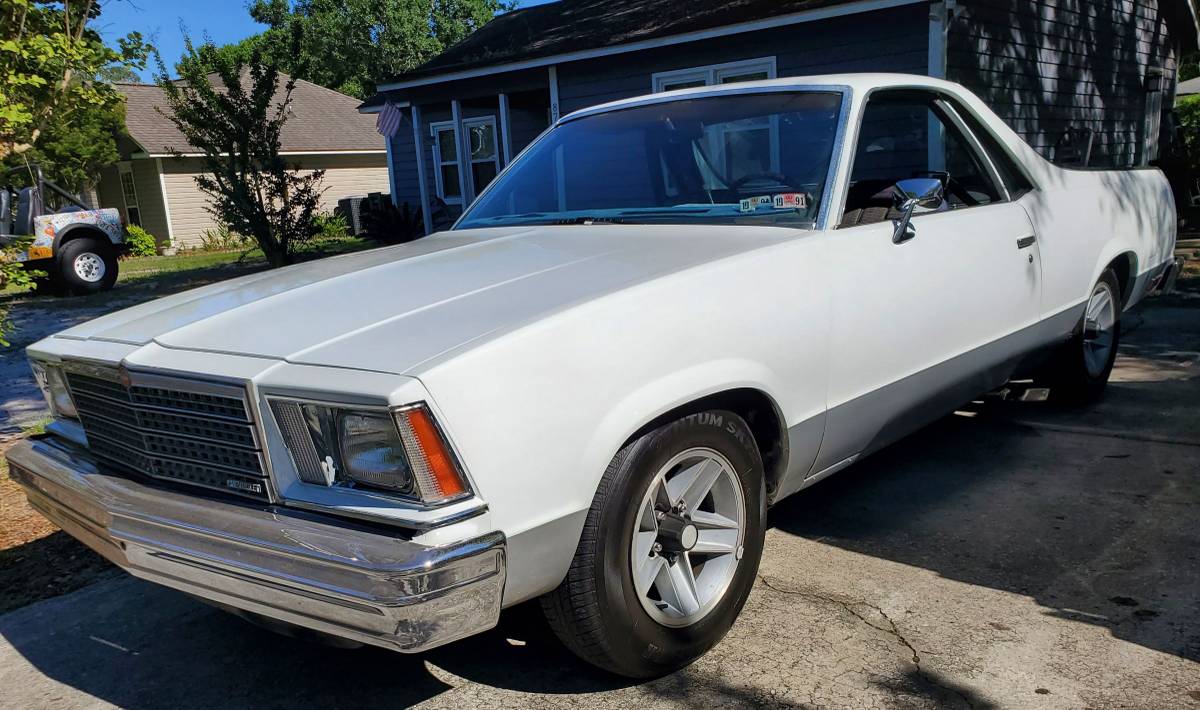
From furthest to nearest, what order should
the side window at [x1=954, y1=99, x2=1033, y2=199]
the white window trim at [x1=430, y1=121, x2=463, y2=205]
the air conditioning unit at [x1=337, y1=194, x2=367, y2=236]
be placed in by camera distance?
the air conditioning unit at [x1=337, y1=194, x2=367, y2=236], the white window trim at [x1=430, y1=121, x2=463, y2=205], the side window at [x1=954, y1=99, x2=1033, y2=199]

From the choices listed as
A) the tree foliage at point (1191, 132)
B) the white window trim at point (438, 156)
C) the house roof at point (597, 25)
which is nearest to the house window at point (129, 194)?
the house roof at point (597, 25)

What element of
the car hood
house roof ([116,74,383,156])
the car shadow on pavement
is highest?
house roof ([116,74,383,156])

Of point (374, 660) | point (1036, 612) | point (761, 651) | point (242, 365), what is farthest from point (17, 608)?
point (1036, 612)

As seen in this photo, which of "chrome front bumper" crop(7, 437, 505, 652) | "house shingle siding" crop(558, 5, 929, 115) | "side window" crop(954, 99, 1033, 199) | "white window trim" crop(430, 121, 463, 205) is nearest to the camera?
"chrome front bumper" crop(7, 437, 505, 652)

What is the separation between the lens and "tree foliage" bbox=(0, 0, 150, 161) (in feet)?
15.8

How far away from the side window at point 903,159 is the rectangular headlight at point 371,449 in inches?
72.2

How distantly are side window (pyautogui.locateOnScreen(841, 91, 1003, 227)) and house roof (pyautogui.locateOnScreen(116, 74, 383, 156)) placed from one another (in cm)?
2165

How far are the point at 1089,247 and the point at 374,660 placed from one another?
3.77m

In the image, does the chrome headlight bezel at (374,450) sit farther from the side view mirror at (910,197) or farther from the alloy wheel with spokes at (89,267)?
the alloy wheel with spokes at (89,267)

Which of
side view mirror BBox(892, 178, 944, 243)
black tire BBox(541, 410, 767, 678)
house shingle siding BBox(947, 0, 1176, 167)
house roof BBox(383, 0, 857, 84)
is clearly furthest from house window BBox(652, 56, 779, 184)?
house shingle siding BBox(947, 0, 1176, 167)

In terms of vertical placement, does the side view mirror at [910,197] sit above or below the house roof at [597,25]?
below

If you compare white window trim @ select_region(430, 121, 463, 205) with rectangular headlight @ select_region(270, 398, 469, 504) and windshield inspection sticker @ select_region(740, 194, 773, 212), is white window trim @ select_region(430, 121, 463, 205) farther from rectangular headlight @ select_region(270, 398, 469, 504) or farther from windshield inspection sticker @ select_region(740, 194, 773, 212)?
rectangular headlight @ select_region(270, 398, 469, 504)

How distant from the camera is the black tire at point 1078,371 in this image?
478 cm

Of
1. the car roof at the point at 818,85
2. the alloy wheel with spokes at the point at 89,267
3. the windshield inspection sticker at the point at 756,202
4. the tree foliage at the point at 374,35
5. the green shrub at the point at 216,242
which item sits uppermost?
the tree foliage at the point at 374,35
